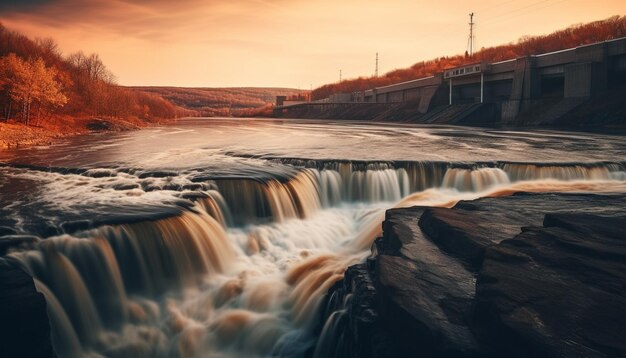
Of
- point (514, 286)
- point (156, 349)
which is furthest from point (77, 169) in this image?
→ point (514, 286)

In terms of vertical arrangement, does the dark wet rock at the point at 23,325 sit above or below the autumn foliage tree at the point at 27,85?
below

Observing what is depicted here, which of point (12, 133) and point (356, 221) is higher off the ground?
point (12, 133)

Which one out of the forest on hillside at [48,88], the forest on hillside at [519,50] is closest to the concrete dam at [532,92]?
the forest on hillside at [519,50]

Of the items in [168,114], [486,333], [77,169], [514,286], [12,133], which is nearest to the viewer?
[486,333]

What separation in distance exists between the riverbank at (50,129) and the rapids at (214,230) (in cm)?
1266

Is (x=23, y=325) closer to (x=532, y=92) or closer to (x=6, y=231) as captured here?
(x=6, y=231)

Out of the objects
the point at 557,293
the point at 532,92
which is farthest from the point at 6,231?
the point at 532,92

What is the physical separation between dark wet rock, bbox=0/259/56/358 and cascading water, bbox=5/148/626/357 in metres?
1.20

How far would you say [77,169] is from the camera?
15695 mm

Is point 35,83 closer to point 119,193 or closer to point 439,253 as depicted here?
point 119,193

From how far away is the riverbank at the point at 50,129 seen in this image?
96.3 feet

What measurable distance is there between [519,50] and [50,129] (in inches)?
3169

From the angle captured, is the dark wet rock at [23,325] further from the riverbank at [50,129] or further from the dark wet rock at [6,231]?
the riverbank at [50,129]

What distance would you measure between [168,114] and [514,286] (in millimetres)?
103709
